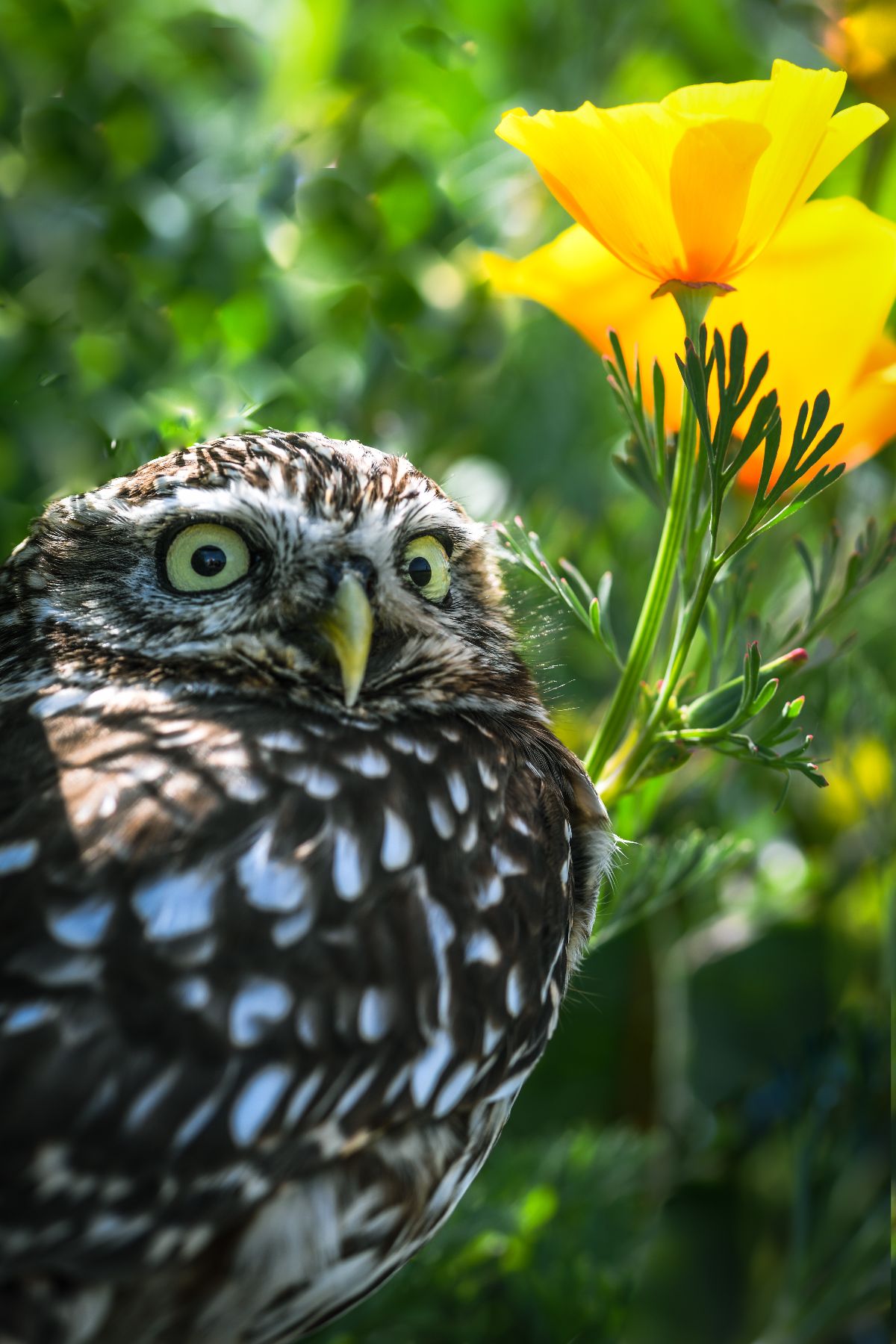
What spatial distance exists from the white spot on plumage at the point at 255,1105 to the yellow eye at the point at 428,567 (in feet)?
1.15

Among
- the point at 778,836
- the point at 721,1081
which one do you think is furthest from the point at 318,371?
the point at 721,1081

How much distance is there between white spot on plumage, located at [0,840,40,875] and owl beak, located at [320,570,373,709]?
22 cm

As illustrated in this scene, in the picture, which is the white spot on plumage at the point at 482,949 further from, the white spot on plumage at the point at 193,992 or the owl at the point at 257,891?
the white spot on plumage at the point at 193,992

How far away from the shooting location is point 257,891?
72 centimetres

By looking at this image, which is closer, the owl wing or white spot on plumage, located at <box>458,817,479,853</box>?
the owl wing

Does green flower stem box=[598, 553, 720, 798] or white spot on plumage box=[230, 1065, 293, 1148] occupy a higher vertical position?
green flower stem box=[598, 553, 720, 798]

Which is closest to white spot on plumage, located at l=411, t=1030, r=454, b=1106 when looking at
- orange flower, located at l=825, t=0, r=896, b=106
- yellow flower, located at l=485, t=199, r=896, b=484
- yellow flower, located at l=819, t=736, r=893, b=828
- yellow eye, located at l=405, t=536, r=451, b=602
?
yellow eye, located at l=405, t=536, r=451, b=602

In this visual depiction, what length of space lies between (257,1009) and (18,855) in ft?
0.58

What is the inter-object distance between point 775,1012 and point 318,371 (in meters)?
1.18

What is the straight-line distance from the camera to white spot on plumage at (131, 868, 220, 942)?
69cm

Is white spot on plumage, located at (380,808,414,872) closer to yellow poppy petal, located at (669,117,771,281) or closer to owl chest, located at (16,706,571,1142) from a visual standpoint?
owl chest, located at (16,706,571,1142)

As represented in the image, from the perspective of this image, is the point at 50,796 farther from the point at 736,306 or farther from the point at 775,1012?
the point at 775,1012

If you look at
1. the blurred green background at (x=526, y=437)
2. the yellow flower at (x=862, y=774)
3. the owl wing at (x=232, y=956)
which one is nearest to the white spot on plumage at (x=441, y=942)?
the owl wing at (x=232, y=956)

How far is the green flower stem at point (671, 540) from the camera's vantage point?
704 mm
